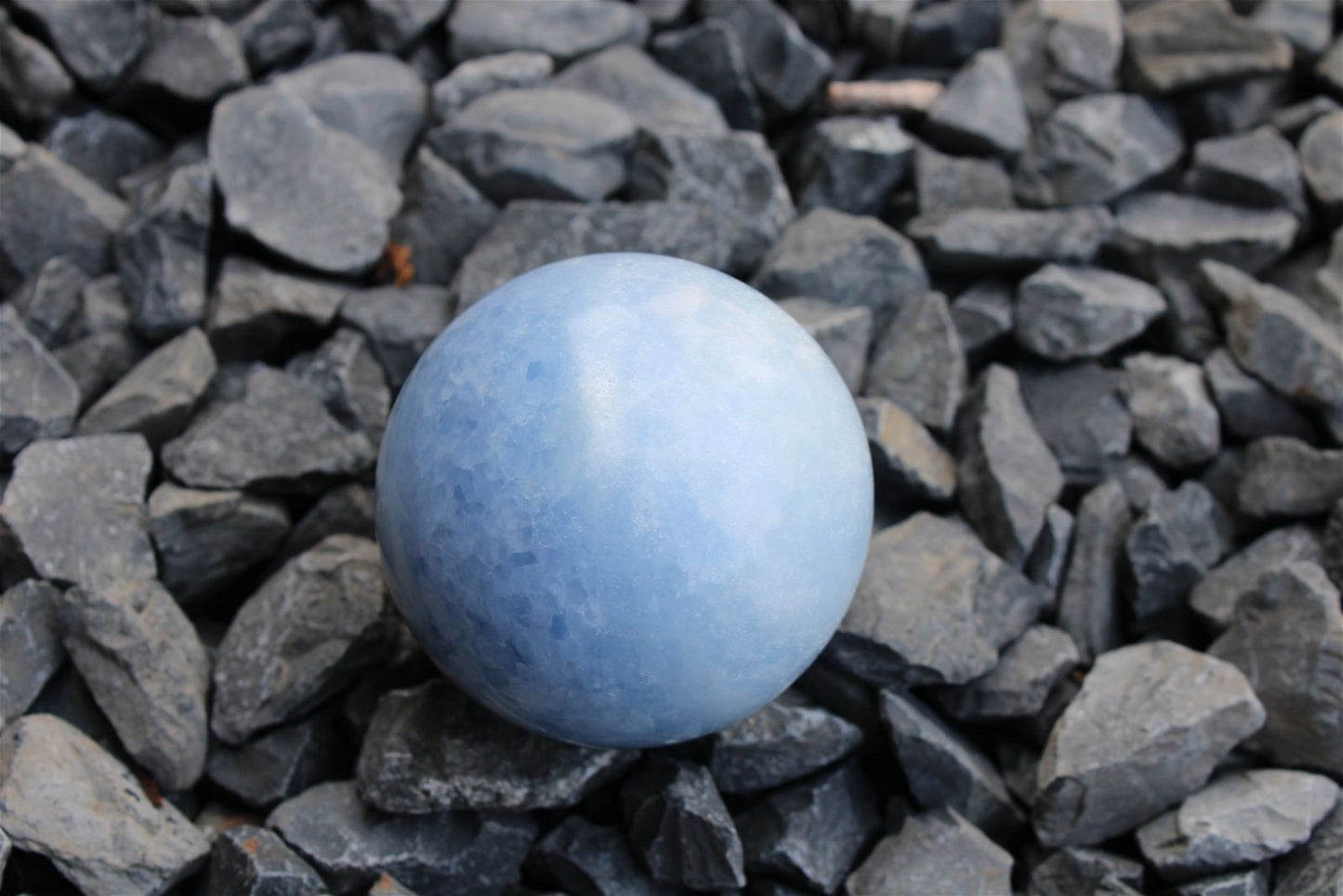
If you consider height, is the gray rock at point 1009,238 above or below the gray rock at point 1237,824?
above

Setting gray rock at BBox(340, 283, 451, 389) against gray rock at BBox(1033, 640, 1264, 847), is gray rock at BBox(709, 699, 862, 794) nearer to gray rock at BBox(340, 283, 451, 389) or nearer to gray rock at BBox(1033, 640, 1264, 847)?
gray rock at BBox(1033, 640, 1264, 847)

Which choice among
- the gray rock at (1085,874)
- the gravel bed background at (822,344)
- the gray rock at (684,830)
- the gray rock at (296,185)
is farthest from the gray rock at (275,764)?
the gray rock at (1085,874)

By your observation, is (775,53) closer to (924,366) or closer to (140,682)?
(924,366)

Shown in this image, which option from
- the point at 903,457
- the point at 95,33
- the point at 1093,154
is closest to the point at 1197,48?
the point at 1093,154

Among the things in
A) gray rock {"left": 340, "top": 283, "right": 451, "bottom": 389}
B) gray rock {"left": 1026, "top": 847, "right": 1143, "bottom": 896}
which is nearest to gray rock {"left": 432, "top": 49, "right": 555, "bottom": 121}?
gray rock {"left": 340, "top": 283, "right": 451, "bottom": 389}

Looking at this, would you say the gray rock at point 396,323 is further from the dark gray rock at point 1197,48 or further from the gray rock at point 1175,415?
the dark gray rock at point 1197,48

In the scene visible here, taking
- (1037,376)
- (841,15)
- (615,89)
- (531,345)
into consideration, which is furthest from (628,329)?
(841,15)

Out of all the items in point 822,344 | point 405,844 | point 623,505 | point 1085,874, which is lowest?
point 1085,874

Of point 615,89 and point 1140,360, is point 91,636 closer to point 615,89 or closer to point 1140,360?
point 615,89
